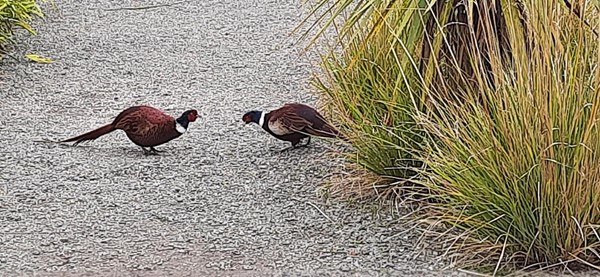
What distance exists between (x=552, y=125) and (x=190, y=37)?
17.1ft

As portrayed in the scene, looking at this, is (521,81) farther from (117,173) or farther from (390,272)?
(117,173)

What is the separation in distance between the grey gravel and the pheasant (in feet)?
0.40

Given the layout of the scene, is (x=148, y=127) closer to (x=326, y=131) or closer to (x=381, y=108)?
(x=326, y=131)

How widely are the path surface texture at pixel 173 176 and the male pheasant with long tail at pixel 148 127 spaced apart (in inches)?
3.8

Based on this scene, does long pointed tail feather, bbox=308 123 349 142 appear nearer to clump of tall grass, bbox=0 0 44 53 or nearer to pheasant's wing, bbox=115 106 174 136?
pheasant's wing, bbox=115 106 174 136

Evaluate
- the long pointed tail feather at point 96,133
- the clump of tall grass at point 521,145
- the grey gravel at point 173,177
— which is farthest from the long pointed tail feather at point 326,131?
the long pointed tail feather at point 96,133

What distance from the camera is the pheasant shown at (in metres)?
4.84

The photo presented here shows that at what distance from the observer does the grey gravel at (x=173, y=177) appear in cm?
371

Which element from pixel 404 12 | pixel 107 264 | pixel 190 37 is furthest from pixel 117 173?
pixel 190 37

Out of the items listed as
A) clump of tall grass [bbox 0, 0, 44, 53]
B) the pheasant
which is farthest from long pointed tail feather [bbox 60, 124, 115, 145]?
clump of tall grass [bbox 0, 0, 44, 53]

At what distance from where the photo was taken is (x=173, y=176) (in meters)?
4.78

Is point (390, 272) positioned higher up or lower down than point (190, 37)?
higher up

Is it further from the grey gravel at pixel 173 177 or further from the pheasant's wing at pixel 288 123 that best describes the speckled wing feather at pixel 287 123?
A: the grey gravel at pixel 173 177

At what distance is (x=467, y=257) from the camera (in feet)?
11.7
